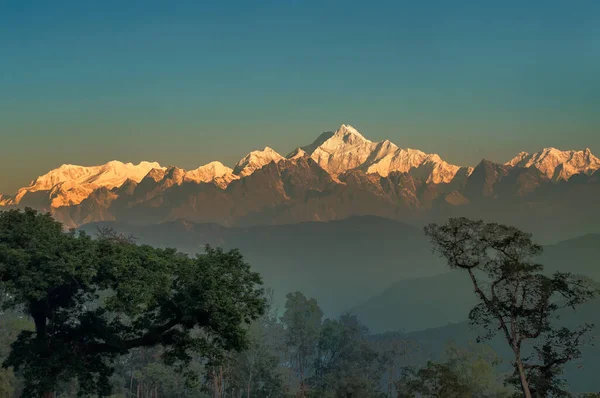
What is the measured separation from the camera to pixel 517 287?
31859 mm

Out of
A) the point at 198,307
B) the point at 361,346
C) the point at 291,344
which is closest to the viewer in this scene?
the point at 198,307


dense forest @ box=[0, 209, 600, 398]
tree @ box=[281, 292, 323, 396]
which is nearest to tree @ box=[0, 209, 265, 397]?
dense forest @ box=[0, 209, 600, 398]

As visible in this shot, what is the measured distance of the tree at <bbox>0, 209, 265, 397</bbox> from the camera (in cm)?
2930

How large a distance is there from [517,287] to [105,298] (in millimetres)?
21537

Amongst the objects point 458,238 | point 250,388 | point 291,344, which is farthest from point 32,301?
point 291,344

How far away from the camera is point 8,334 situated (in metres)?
74.3

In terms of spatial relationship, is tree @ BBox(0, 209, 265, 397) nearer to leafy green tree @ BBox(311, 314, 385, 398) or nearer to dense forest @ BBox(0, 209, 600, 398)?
dense forest @ BBox(0, 209, 600, 398)

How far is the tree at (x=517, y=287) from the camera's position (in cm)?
3144

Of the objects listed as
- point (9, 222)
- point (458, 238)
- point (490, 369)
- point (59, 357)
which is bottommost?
point (490, 369)

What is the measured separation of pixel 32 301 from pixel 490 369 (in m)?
62.8

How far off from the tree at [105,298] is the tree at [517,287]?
11.6m

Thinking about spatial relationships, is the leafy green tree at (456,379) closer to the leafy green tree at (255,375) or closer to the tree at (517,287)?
the tree at (517,287)

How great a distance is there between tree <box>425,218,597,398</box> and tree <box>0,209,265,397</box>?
1161cm

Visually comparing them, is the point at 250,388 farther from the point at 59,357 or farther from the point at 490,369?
the point at 59,357
